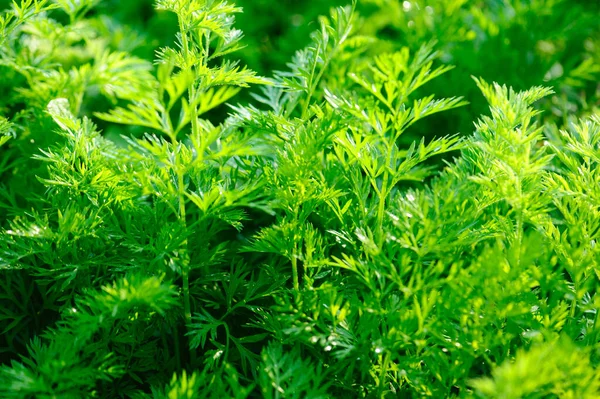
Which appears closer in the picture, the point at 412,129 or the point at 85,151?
the point at 85,151

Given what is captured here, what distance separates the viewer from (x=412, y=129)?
168 centimetres

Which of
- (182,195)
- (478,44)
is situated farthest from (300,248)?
(478,44)

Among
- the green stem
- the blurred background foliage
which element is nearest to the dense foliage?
the green stem

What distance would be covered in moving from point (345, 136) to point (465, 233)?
0.24 m

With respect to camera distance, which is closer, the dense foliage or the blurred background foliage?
the dense foliage

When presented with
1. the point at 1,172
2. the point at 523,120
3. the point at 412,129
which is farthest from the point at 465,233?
the point at 1,172

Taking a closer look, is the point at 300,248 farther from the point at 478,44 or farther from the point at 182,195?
the point at 478,44

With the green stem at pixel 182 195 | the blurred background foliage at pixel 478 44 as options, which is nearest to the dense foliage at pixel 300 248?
the green stem at pixel 182 195

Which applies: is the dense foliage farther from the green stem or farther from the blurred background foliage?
the blurred background foliage

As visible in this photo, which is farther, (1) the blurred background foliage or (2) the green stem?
(1) the blurred background foliage

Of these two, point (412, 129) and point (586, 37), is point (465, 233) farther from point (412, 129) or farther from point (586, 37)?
point (586, 37)

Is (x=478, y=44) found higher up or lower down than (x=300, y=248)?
higher up

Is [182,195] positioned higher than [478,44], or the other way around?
[478,44]

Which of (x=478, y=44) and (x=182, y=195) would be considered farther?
(x=478, y=44)
